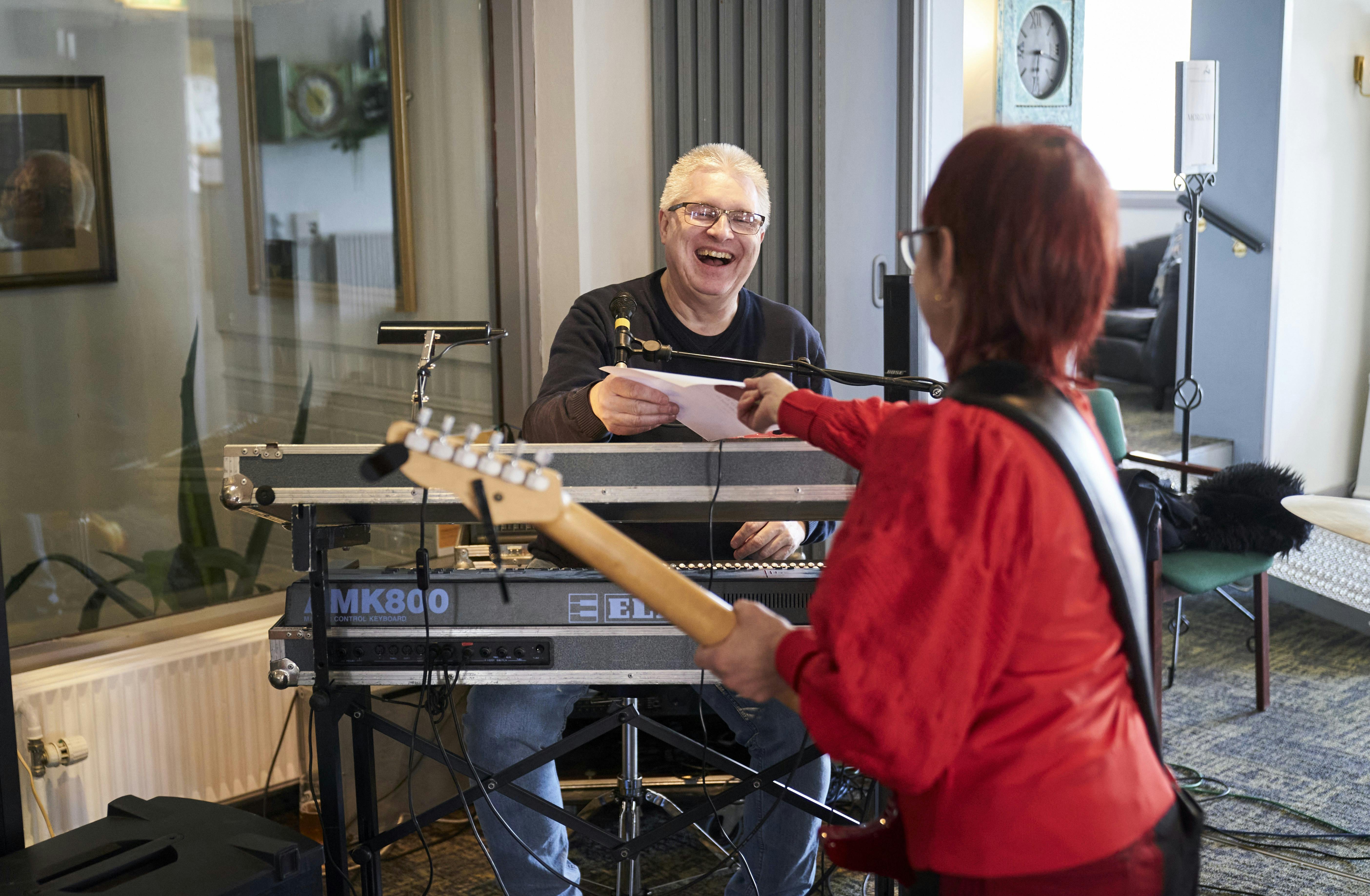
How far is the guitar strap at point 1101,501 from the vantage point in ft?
3.05

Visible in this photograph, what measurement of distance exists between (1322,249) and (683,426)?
396 cm

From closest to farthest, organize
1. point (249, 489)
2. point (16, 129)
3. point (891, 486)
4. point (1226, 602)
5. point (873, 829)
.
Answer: point (891, 486) → point (873, 829) → point (249, 489) → point (16, 129) → point (1226, 602)

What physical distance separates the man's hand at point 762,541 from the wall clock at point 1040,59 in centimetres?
474

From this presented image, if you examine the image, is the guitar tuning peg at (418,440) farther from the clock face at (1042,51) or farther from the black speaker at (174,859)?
the clock face at (1042,51)

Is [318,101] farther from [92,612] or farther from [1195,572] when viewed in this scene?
[1195,572]

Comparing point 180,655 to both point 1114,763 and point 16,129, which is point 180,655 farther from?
point 1114,763

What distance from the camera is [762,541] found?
6.41 feet

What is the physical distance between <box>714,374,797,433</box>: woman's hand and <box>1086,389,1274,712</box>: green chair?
1.49 meters

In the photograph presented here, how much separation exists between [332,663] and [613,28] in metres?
2.04

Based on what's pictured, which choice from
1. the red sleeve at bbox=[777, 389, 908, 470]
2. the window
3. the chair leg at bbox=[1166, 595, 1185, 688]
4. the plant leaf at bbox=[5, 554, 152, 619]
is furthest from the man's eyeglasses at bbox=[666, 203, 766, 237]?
the window

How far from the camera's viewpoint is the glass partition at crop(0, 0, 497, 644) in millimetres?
2451

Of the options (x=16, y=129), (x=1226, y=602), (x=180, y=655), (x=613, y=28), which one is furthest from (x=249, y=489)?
(x=1226, y=602)

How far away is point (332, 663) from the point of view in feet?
5.26

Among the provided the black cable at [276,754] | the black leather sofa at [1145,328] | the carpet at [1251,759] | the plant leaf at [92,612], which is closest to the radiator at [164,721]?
the black cable at [276,754]
